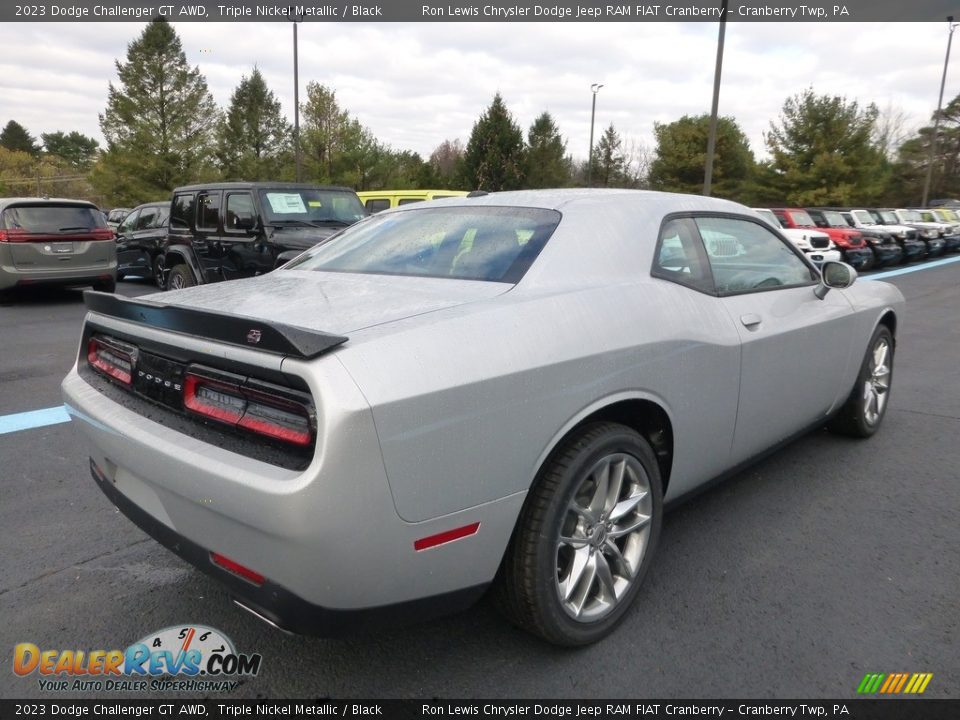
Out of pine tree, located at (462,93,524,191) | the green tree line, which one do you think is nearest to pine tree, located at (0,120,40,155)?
the green tree line

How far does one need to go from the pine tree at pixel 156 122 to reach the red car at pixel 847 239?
30.9 m

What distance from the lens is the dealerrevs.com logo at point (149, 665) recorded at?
6.90ft

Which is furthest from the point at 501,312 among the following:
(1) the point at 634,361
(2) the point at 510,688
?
(2) the point at 510,688

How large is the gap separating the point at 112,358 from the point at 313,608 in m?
1.33

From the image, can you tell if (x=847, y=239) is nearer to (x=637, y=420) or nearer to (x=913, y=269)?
(x=913, y=269)

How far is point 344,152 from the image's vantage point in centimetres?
3306

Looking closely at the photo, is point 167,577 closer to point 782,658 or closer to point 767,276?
point 782,658

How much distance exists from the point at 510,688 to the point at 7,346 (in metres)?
7.51

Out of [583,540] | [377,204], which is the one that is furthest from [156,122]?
[583,540]

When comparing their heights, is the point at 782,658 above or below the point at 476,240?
below

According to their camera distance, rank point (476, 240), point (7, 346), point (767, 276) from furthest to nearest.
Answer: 1. point (7, 346)
2. point (767, 276)
3. point (476, 240)

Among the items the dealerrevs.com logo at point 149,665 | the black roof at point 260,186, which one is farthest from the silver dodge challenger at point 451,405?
the black roof at point 260,186

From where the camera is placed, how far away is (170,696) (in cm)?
206

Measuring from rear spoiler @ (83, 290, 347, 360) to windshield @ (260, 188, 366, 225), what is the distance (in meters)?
6.71
